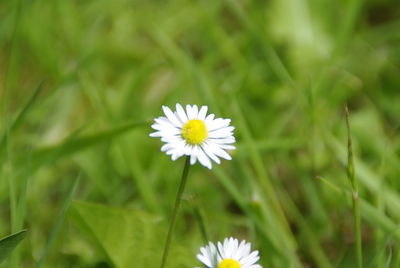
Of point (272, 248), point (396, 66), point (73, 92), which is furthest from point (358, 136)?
point (73, 92)

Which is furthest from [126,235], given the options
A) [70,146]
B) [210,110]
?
[210,110]

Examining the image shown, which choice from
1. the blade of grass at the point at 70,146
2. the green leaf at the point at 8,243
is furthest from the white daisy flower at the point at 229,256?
the blade of grass at the point at 70,146

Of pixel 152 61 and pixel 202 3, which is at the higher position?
pixel 202 3

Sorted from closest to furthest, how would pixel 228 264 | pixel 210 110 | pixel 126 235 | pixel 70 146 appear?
pixel 228 264 → pixel 126 235 → pixel 70 146 → pixel 210 110

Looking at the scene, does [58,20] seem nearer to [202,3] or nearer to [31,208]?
[202,3]

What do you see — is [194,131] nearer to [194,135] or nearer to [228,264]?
[194,135]

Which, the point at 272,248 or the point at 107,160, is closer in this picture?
the point at 272,248
